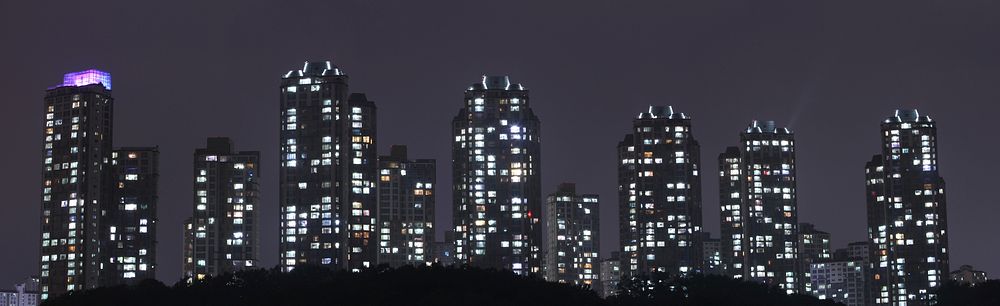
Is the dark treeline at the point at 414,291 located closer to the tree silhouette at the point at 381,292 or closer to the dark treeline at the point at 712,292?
the tree silhouette at the point at 381,292

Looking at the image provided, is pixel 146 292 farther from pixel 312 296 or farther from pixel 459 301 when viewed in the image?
pixel 459 301

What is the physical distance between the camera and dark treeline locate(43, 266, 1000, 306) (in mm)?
135125

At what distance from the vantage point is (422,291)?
137375mm

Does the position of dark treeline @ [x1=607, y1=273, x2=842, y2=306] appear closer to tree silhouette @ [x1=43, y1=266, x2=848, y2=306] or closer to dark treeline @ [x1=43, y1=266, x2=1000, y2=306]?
dark treeline @ [x1=43, y1=266, x2=1000, y2=306]

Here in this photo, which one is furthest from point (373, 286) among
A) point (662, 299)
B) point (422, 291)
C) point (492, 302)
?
point (662, 299)

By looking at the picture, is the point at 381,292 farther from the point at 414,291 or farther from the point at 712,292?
the point at 712,292

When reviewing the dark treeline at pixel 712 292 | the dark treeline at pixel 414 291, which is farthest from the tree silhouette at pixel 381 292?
the dark treeline at pixel 712 292

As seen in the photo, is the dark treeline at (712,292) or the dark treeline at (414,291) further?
the dark treeline at (712,292)

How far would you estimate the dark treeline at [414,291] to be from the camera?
135125 mm

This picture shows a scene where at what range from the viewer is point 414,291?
5413 inches

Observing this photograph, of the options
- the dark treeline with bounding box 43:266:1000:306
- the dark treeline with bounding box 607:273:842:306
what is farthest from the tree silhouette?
the dark treeline with bounding box 607:273:842:306

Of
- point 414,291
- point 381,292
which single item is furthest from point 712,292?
point 381,292

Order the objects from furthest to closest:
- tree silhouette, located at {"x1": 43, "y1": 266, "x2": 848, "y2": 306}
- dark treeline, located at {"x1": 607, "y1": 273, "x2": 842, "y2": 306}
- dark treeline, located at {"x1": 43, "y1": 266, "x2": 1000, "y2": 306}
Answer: dark treeline, located at {"x1": 607, "y1": 273, "x2": 842, "y2": 306} → dark treeline, located at {"x1": 43, "y1": 266, "x2": 1000, "y2": 306} → tree silhouette, located at {"x1": 43, "y1": 266, "x2": 848, "y2": 306}

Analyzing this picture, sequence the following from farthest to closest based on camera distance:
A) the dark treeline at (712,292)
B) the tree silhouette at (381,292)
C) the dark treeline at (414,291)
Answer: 1. the dark treeline at (712,292)
2. the dark treeline at (414,291)
3. the tree silhouette at (381,292)
